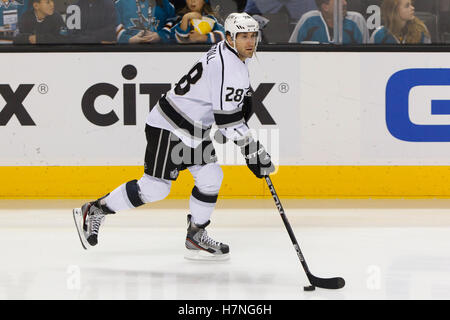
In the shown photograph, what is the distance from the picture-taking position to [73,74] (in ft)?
19.9

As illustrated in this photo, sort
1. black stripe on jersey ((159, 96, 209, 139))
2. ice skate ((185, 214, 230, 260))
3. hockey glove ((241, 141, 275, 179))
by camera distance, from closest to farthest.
Result: hockey glove ((241, 141, 275, 179)) < black stripe on jersey ((159, 96, 209, 139)) < ice skate ((185, 214, 230, 260))

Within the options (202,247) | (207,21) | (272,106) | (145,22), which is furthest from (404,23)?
(202,247)

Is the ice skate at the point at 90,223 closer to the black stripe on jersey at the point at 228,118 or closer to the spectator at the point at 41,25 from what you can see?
the black stripe on jersey at the point at 228,118

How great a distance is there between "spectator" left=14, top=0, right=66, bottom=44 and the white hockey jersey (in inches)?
84.5

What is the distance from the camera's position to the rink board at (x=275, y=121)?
605cm

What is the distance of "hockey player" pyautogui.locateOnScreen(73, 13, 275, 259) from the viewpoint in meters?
3.86

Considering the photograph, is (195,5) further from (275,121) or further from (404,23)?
(404,23)

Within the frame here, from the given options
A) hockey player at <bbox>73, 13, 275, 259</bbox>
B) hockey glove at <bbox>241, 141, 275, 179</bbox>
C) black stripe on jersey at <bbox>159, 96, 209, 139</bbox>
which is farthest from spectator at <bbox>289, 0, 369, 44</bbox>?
hockey glove at <bbox>241, 141, 275, 179</bbox>

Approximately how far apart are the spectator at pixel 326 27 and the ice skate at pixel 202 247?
7.25 ft

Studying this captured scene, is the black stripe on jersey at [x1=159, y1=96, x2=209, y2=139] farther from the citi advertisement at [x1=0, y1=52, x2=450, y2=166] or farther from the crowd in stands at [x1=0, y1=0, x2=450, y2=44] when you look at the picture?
the crowd in stands at [x1=0, y1=0, x2=450, y2=44]
